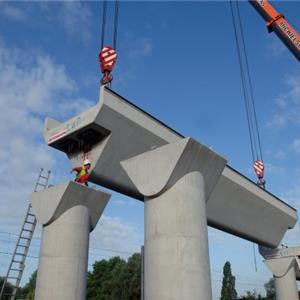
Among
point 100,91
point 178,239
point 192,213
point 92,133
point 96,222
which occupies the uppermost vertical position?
point 100,91

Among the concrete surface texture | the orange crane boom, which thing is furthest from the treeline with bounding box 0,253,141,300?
the orange crane boom

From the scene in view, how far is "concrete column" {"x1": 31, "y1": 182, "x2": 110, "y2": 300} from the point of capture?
15.9 m

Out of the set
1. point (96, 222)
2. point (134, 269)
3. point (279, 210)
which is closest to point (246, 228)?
point (279, 210)

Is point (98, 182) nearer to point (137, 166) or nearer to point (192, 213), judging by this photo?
point (137, 166)

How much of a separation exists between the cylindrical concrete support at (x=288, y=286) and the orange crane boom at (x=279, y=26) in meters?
17.3

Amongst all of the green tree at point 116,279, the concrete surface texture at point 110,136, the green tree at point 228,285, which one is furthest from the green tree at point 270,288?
the concrete surface texture at point 110,136

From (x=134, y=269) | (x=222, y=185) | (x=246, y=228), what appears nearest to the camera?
(x=222, y=185)

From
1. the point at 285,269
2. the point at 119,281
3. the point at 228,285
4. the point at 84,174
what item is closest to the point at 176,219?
the point at 84,174

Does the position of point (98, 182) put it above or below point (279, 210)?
below

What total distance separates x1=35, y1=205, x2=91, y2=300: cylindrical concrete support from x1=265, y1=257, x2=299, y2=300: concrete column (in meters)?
20.4

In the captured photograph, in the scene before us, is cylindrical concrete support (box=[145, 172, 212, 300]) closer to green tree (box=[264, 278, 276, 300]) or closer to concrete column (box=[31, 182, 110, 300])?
concrete column (box=[31, 182, 110, 300])

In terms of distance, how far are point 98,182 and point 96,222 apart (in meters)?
1.81

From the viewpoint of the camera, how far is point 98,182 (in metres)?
18.5

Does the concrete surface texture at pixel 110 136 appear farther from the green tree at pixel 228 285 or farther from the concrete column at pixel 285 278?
the green tree at pixel 228 285
